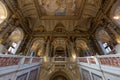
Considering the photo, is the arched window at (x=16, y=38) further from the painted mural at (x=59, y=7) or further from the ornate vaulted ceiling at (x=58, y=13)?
the painted mural at (x=59, y=7)

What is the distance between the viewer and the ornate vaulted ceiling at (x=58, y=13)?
11.1 m

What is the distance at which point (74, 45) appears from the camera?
39.8 feet

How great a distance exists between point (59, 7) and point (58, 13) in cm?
104

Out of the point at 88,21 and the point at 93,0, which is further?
the point at 88,21

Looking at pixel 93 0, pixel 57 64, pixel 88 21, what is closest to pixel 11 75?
pixel 57 64

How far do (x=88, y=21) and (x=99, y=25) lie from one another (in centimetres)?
289

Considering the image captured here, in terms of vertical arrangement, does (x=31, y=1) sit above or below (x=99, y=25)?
above

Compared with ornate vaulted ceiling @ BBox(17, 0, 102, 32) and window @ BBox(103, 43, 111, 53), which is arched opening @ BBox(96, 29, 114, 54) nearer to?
window @ BBox(103, 43, 111, 53)

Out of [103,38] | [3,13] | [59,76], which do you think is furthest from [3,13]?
[103,38]

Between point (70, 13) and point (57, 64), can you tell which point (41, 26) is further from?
point (57, 64)

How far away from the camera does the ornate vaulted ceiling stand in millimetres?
11141

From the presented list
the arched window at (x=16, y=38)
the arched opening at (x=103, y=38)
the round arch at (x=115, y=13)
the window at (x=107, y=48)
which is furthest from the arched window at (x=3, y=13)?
the window at (x=107, y=48)

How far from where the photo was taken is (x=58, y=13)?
12.9m

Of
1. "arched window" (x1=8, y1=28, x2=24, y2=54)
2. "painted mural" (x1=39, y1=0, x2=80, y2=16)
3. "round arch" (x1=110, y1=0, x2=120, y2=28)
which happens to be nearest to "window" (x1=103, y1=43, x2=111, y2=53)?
"round arch" (x1=110, y1=0, x2=120, y2=28)
